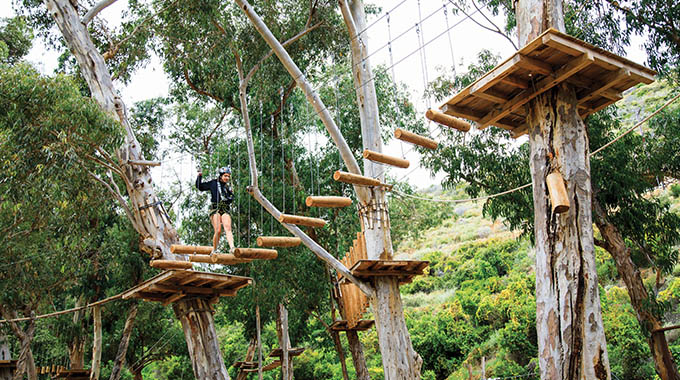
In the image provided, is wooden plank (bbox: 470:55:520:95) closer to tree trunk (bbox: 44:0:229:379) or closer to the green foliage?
tree trunk (bbox: 44:0:229:379)

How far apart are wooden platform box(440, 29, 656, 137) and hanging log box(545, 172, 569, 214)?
0.75 meters

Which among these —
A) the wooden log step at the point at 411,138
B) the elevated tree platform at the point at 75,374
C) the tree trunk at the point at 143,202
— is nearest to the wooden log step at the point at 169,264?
the tree trunk at the point at 143,202

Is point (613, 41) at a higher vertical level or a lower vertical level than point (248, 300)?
higher

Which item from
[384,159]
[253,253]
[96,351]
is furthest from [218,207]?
[96,351]

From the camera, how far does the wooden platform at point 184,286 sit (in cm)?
720

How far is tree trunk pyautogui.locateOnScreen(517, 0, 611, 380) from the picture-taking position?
13.5 feet

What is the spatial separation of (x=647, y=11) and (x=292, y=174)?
7160mm

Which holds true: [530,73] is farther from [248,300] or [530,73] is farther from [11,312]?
[11,312]

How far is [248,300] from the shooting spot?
39.8 feet

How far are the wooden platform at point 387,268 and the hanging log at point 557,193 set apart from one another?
2811 mm

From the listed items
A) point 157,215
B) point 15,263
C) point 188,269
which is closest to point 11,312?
point 15,263

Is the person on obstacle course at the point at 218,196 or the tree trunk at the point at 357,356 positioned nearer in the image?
the person on obstacle course at the point at 218,196

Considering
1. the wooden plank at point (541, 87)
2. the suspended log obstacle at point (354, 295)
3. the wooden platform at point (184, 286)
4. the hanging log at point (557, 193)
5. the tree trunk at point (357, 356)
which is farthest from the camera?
the tree trunk at point (357, 356)

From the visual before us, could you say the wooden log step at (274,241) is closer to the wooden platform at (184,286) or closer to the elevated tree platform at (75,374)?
the wooden platform at (184,286)
